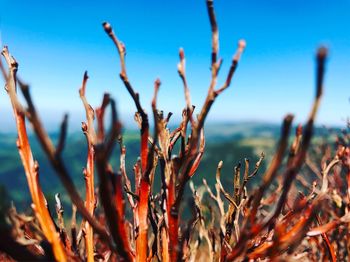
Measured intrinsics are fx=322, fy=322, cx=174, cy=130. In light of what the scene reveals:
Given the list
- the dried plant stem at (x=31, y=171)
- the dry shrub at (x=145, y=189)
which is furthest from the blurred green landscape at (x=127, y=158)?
the dried plant stem at (x=31, y=171)

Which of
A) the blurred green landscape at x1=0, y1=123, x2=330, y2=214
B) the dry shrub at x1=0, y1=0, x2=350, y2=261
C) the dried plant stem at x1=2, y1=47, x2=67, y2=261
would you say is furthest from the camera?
the blurred green landscape at x1=0, y1=123, x2=330, y2=214

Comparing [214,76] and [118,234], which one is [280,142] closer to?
[214,76]

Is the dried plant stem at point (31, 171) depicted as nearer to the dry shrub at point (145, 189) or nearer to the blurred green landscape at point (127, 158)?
the dry shrub at point (145, 189)

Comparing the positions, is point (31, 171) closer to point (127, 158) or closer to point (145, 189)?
point (145, 189)

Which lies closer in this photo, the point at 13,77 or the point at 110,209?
the point at 110,209

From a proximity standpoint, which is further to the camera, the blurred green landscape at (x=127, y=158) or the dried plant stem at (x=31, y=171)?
the blurred green landscape at (x=127, y=158)

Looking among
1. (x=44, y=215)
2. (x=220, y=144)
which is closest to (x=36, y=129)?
(x=44, y=215)

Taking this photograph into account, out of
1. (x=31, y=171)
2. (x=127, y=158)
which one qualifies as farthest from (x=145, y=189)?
(x=127, y=158)

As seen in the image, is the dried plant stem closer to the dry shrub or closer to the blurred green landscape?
the dry shrub

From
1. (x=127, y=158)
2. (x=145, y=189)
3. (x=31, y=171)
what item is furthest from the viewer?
(x=127, y=158)

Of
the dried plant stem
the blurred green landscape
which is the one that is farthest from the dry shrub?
the blurred green landscape

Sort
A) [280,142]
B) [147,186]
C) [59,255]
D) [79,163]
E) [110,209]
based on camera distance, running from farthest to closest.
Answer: [79,163] → [147,186] → [59,255] → [110,209] → [280,142]
